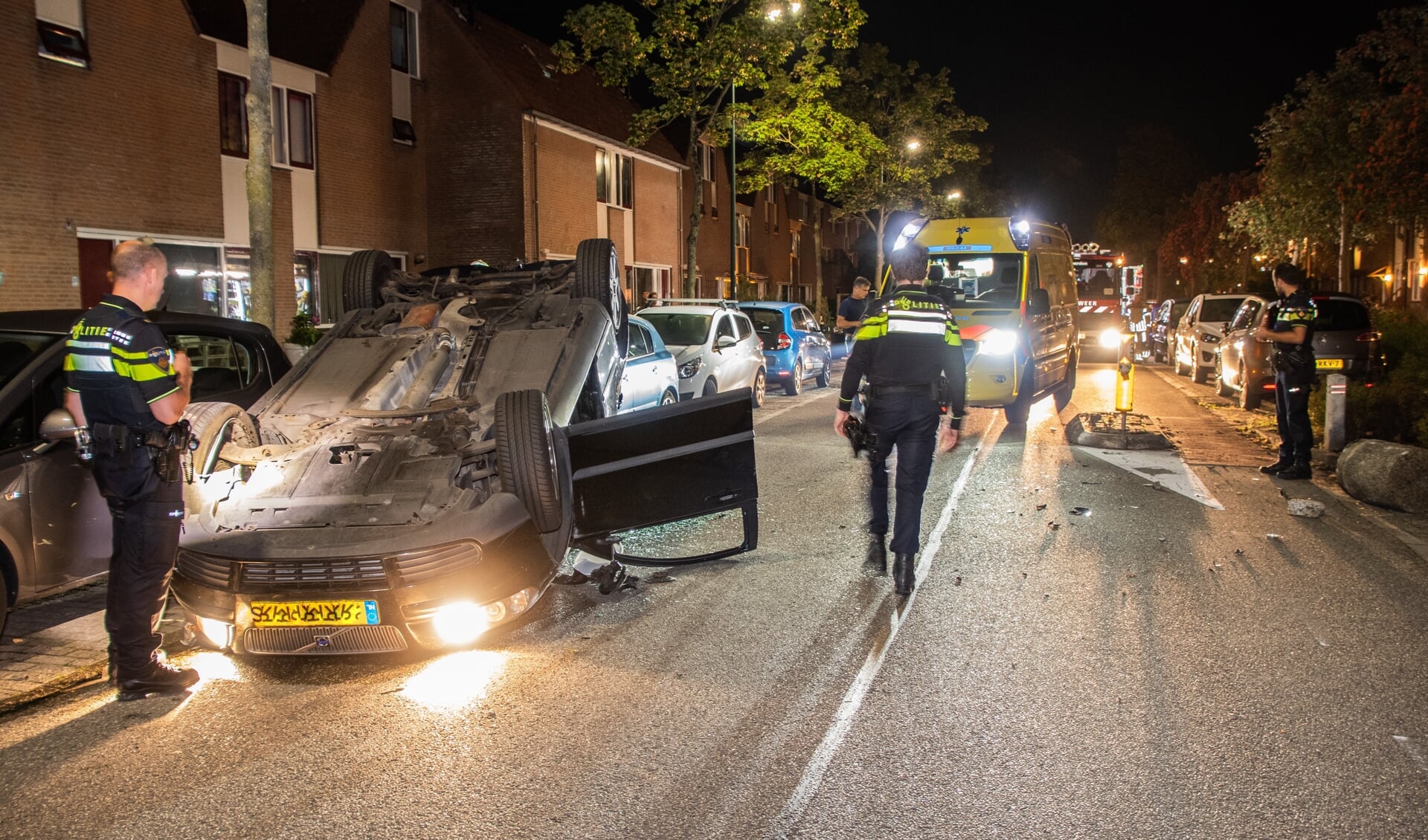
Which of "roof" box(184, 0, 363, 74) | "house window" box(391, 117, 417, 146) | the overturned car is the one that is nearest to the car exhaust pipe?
the overturned car

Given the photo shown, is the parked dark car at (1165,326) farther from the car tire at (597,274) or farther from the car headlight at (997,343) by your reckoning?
the car tire at (597,274)

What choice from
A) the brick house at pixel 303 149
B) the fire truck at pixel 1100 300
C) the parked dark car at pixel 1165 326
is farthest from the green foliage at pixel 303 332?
the parked dark car at pixel 1165 326

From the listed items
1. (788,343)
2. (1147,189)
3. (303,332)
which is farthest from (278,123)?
(1147,189)

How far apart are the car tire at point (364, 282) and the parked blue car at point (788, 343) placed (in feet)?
34.3

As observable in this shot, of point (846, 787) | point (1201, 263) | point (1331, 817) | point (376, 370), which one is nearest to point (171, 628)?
point (376, 370)

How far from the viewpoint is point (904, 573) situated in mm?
6336

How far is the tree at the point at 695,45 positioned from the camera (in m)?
26.1

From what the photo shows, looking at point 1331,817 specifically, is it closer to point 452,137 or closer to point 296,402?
point 296,402

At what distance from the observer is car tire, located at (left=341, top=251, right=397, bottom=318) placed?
7883mm

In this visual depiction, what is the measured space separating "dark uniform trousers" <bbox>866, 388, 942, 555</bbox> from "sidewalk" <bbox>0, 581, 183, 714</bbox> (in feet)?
13.7

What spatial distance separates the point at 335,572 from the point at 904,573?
3272mm

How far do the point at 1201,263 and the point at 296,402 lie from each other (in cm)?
7096

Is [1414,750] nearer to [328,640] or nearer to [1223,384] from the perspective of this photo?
[328,640]

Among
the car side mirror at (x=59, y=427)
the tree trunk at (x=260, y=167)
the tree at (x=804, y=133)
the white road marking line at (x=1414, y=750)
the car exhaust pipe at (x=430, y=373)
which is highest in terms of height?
the tree at (x=804, y=133)
